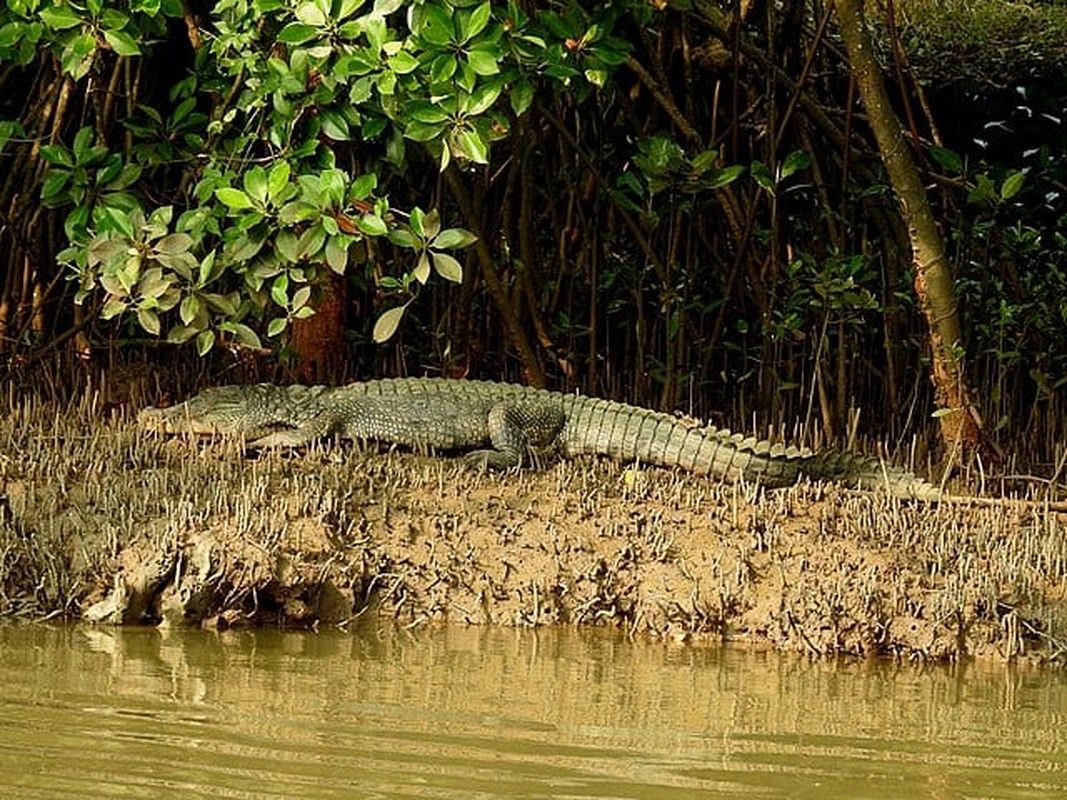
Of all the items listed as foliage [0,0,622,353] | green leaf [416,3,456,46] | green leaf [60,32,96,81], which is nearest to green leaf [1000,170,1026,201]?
foliage [0,0,622,353]

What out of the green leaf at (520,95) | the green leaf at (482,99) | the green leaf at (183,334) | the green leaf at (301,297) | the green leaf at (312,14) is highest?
the green leaf at (312,14)

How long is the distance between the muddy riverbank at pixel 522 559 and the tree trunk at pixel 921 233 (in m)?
0.80

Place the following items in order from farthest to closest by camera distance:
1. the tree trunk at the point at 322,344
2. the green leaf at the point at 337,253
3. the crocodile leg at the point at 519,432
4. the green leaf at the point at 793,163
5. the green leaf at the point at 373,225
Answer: the tree trunk at the point at 322,344 < the green leaf at the point at 793,163 < the crocodile leg at the point at 519,432 < the green leaf at the point at 337,253 < the green leaf at the point at 373,225

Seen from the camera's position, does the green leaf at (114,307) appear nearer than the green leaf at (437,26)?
No

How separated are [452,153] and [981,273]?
375cm

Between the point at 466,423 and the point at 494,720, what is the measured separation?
339cm

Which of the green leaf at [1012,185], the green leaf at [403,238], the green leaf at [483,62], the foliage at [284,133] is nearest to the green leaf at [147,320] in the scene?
the foliage at [284,133]

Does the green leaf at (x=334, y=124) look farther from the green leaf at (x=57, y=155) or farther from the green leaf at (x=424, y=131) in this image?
the green leaf at (x=57, y=155)

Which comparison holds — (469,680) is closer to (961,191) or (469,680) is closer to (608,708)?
(608,708)

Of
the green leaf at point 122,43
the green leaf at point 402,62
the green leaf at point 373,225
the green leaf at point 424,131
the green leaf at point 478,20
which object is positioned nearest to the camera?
the green leaf at point 478,20

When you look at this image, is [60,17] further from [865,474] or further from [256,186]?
[865,474]

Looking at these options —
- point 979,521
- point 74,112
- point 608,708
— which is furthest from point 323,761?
point 74,112

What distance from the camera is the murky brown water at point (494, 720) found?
3.92 m

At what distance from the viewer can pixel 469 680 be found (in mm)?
5168
